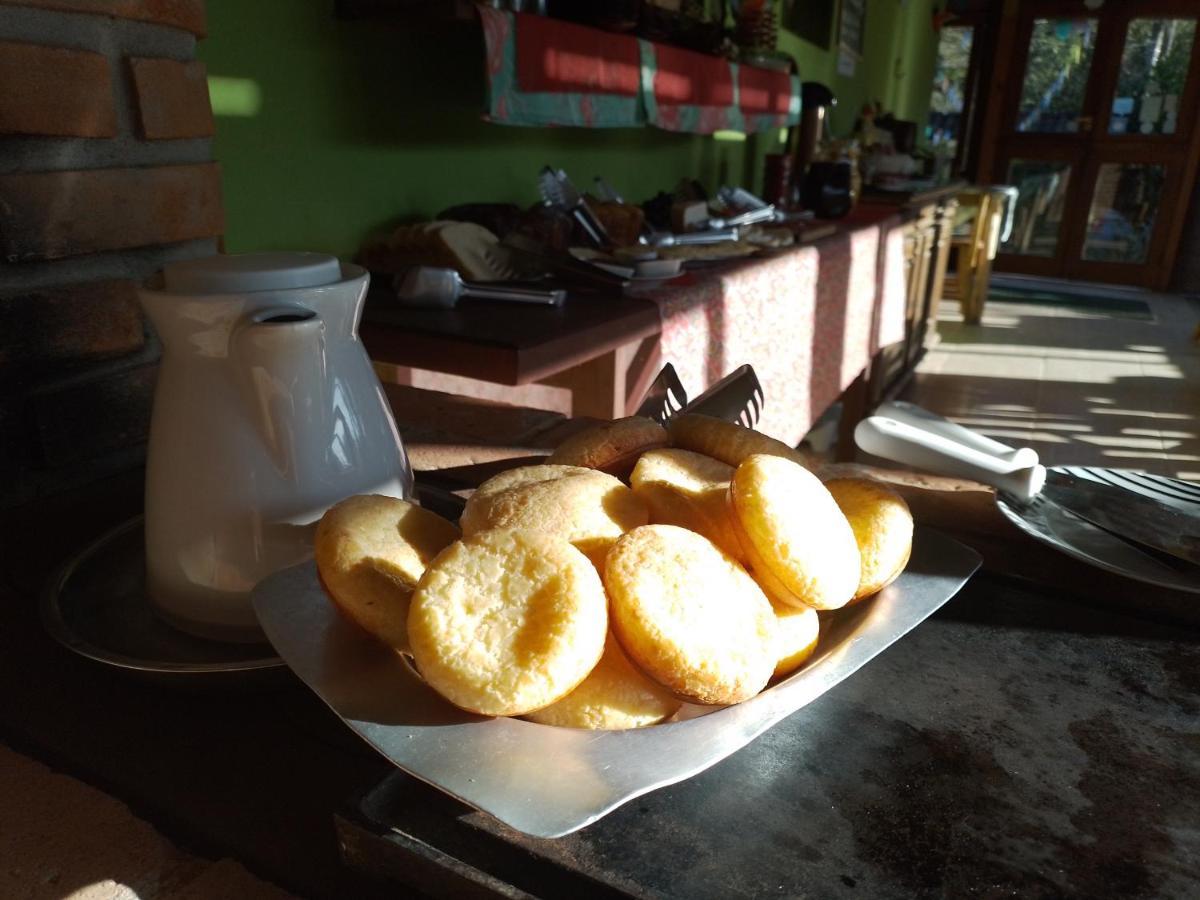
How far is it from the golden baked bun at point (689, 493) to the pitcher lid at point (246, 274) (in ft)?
0.68

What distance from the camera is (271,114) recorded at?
4.63 ft

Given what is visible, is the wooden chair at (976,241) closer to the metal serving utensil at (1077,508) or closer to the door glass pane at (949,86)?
the door glass pane at (949,86)

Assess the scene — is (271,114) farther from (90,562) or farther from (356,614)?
(356,614)

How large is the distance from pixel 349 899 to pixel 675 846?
0.15 meters

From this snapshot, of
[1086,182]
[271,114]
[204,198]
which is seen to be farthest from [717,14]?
[1086,182]

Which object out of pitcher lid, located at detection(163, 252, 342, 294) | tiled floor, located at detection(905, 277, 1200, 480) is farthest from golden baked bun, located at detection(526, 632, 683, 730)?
tiled floor, located at detection(905, 277, 1200, 480)

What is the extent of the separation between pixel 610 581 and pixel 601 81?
1.70 metres

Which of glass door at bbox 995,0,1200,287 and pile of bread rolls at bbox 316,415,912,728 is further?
glass door at bbox 995,0,1200,287

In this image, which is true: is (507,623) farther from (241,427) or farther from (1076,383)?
(1076,383)

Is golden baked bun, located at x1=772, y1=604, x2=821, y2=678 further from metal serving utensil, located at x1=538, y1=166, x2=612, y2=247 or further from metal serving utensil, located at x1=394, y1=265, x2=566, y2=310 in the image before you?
metal serving utensil, located at x1=538, y1=166, x2=612, y2=247

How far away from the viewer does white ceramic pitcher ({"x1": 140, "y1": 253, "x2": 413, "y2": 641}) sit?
453mm

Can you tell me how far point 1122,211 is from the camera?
6.56m

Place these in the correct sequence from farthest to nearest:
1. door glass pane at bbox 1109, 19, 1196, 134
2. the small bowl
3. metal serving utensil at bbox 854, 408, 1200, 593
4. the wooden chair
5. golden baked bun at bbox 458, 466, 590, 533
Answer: door glass pane at bbox 1109, 19, 1196, 134
the wooden chair
the small bowl
metal serving utensil at bbox 854, 408, 1200, 593
golden baked bun at bbox 458, 466, 590, 533

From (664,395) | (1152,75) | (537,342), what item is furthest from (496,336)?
(1152,75)
